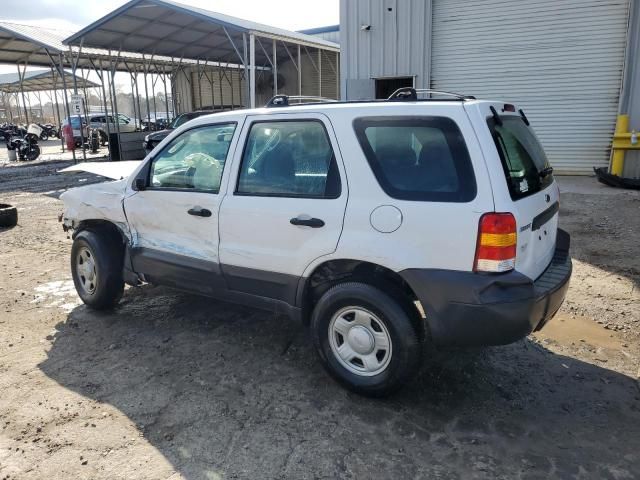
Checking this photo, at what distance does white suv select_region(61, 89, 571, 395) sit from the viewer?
2740 millimetres

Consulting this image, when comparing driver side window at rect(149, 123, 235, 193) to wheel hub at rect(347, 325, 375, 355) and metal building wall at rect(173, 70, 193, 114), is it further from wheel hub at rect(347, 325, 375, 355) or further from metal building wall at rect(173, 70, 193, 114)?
metal building wall at rect(173, 70, 193, 114)

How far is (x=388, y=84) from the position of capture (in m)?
14.1

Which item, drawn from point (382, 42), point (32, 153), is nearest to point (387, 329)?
point (382, 42)

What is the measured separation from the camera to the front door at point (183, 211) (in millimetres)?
3727

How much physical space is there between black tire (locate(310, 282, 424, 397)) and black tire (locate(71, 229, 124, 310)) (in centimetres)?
217

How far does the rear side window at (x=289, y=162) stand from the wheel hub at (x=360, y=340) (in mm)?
856

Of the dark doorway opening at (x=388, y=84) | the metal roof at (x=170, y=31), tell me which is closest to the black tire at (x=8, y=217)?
the metal roof at (x=170, y=31)

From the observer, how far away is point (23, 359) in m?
3.80

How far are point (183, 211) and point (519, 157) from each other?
2427 mm

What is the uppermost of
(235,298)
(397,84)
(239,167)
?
(397,84)

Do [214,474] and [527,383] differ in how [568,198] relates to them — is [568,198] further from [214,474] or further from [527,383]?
[214,474]

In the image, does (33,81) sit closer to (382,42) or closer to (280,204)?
(382,42)

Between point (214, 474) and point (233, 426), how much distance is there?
404mm

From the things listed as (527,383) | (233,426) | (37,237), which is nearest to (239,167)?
(233,426)
